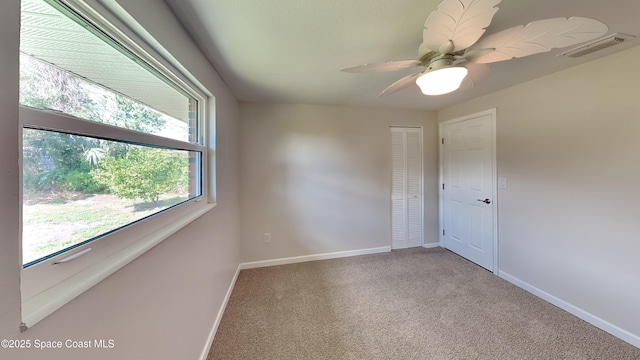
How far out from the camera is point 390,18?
1188 millimetres

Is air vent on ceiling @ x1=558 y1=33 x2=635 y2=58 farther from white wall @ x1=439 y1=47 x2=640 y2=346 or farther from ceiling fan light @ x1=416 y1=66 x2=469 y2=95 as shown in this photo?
ceiling fan light @ x1=416 y1=66 x2=469 y2=95

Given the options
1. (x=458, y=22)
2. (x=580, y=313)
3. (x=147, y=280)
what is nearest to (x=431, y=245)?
(x=580, y=313)

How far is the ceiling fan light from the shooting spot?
3.59 feet

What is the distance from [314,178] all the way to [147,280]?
214 cm

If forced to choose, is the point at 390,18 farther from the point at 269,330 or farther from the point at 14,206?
the point at 269,330

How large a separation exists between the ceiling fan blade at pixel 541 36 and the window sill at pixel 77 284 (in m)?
1.76

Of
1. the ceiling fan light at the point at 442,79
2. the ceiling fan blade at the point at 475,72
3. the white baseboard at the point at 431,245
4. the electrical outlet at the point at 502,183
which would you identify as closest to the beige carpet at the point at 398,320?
the white baseboard at the point at 431,245

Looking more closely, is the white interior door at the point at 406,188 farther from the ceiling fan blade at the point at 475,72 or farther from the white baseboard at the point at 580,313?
the ceiling fan blade at the point at 475,72

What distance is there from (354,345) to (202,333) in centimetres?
107

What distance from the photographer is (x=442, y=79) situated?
114 cm

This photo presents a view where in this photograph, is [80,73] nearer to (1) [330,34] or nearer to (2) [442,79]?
(1) [330,34]

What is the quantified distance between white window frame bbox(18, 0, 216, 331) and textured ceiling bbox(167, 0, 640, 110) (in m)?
0.34

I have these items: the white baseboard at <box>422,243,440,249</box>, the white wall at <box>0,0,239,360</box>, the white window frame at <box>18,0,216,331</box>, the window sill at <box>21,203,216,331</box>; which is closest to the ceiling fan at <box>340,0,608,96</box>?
the white window frame at <box>18,0,216,331</box>

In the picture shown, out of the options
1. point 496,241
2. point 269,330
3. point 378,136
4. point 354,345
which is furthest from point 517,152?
point 269,330
